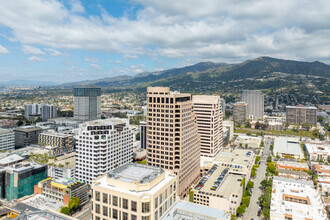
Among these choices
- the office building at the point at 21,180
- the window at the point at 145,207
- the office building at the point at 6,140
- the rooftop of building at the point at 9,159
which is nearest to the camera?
the window at the point at 145,207

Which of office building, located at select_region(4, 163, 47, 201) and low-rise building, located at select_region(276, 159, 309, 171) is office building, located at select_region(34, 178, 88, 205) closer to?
office building, located at select_region(4, 163, 47, 201)

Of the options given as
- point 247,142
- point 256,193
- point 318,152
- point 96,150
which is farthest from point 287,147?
point 96,150

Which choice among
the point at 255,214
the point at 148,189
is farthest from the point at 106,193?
the point at 255,214

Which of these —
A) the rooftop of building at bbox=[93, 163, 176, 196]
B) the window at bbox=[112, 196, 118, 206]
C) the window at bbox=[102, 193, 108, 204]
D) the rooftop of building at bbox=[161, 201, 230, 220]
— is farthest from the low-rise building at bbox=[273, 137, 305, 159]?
the window at bbox=[102, 193, 108, 204]

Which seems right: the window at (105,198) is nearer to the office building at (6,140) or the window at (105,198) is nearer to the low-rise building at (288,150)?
the office building at (6,140)

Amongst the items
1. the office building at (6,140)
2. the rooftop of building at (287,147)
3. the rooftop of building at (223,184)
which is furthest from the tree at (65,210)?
the rooftop of building at (287,147)

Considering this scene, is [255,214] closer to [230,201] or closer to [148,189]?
[230,201]
